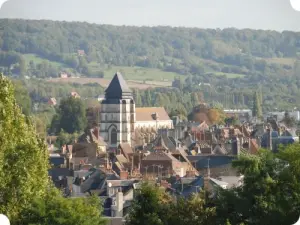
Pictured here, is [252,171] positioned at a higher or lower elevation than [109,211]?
higher

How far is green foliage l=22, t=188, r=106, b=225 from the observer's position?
18859mm

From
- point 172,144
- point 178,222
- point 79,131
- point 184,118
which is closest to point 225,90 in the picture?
point 184,118

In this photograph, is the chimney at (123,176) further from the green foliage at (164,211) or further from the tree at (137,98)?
the tree at (137,98)

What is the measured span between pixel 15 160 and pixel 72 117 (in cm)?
7202

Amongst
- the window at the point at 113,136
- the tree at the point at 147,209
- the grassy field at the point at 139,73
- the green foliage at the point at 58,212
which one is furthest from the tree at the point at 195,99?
the green foliage at the point at 58,212

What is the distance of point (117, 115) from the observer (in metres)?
83.1

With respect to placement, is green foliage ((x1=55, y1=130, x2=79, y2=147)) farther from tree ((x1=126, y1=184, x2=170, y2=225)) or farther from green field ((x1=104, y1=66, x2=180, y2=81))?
green field ((x1=104, y1=66, x2=180, y2=81))

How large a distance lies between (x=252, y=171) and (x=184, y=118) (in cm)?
8939

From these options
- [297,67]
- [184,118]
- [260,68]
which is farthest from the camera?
[260,68]

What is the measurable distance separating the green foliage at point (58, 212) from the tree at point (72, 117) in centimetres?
6898

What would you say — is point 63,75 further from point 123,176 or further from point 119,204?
point 119,204

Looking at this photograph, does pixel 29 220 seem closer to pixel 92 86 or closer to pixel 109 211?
pixel 109 211

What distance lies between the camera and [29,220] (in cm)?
1888

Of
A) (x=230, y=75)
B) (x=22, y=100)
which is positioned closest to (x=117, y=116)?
(x=22, y=100)
